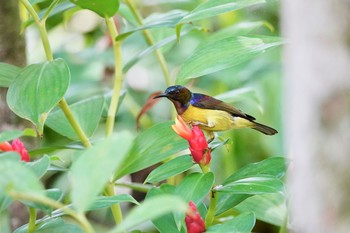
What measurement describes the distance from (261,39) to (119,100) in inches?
20.2

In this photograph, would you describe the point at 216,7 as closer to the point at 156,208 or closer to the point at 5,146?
the point at 5,146

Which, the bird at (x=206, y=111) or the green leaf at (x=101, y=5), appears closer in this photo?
the green leaf at (x=101, y=5)

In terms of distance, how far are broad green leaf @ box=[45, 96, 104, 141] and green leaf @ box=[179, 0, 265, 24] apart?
1.21 feet

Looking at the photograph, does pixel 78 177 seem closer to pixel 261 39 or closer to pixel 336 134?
pixel 336 134

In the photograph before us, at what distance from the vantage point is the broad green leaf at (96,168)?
943 millimetres

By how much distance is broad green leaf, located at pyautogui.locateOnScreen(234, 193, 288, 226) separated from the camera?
1.67 meters

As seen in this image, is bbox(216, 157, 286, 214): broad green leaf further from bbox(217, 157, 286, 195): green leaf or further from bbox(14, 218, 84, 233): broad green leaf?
bbox(14, 218, 84, 233): broad green leaf

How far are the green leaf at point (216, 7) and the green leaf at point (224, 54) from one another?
6 cm

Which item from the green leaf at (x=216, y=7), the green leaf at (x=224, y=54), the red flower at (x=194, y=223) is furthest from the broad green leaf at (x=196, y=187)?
the green leaf at (x=216, y=7)

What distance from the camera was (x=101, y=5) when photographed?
5.73 ft

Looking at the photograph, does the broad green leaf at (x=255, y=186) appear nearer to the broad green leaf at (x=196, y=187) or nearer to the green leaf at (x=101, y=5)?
the broad green leaf at (x=196, y=187)

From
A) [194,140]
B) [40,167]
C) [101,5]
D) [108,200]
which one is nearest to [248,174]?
[194,140]

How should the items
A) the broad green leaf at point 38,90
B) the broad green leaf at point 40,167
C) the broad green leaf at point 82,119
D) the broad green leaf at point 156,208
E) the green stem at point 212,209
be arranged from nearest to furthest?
the broad green leaf at point 156,208 < the broad green leaf at point 40,167 < the green stem at point 212,209 < the broad green leaf at point 38,90 < the broad green leaf at point 82,119

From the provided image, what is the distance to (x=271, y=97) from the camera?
355cm
